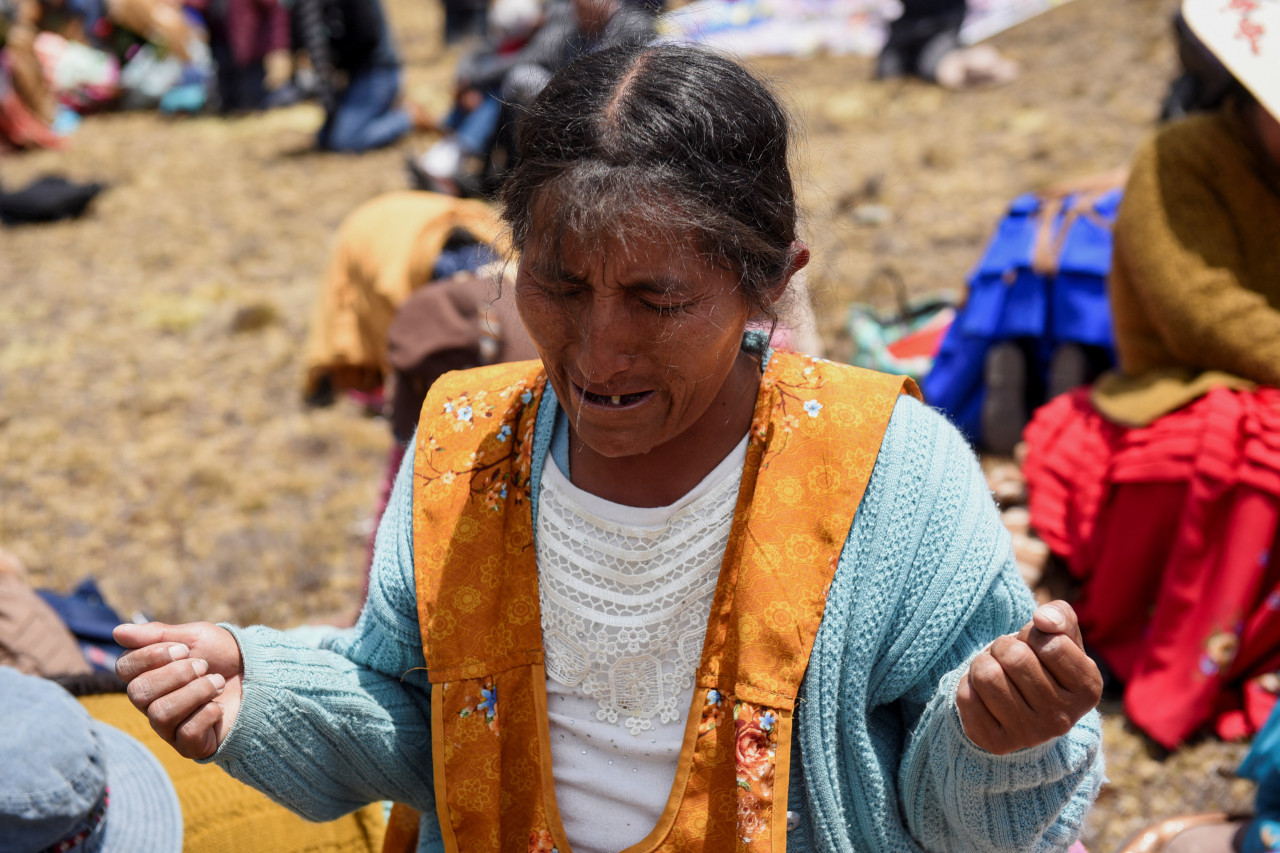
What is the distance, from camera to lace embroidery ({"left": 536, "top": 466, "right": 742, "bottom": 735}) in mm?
1484

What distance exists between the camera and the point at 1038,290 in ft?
12.3

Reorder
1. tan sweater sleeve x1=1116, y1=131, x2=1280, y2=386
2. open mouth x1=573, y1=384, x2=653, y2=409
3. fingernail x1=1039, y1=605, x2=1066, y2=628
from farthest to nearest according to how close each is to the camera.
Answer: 1. tan sweater sleeve x1=1116, y1=131, x2=1280, y2=386
2. open mouth x1=573, y1=384, x2=653, y2=409
3. fingernail x1=1039, y1=605, x2=1066, y2=628

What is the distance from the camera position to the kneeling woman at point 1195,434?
9.05 ft

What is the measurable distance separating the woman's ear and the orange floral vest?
6.3 inches

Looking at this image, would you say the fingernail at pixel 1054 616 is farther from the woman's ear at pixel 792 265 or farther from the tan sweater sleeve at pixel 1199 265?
the tan sweater sleeve at pixel 1199 265

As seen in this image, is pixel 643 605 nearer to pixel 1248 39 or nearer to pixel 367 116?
pixel 1248 39

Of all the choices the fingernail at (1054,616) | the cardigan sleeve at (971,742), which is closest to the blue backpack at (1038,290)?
the cardigan sleeve at (971,742)

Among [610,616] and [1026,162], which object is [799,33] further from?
[610,616]

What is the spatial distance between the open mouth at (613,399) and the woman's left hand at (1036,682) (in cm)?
54

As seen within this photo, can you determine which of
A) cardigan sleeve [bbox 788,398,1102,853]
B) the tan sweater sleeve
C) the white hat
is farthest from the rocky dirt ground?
the white hat

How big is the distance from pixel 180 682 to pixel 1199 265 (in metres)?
2.84

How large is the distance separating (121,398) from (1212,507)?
5115mm

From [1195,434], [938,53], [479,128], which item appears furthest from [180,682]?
[938,53]

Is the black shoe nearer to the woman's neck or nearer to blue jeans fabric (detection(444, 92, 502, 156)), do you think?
the woman's neck
